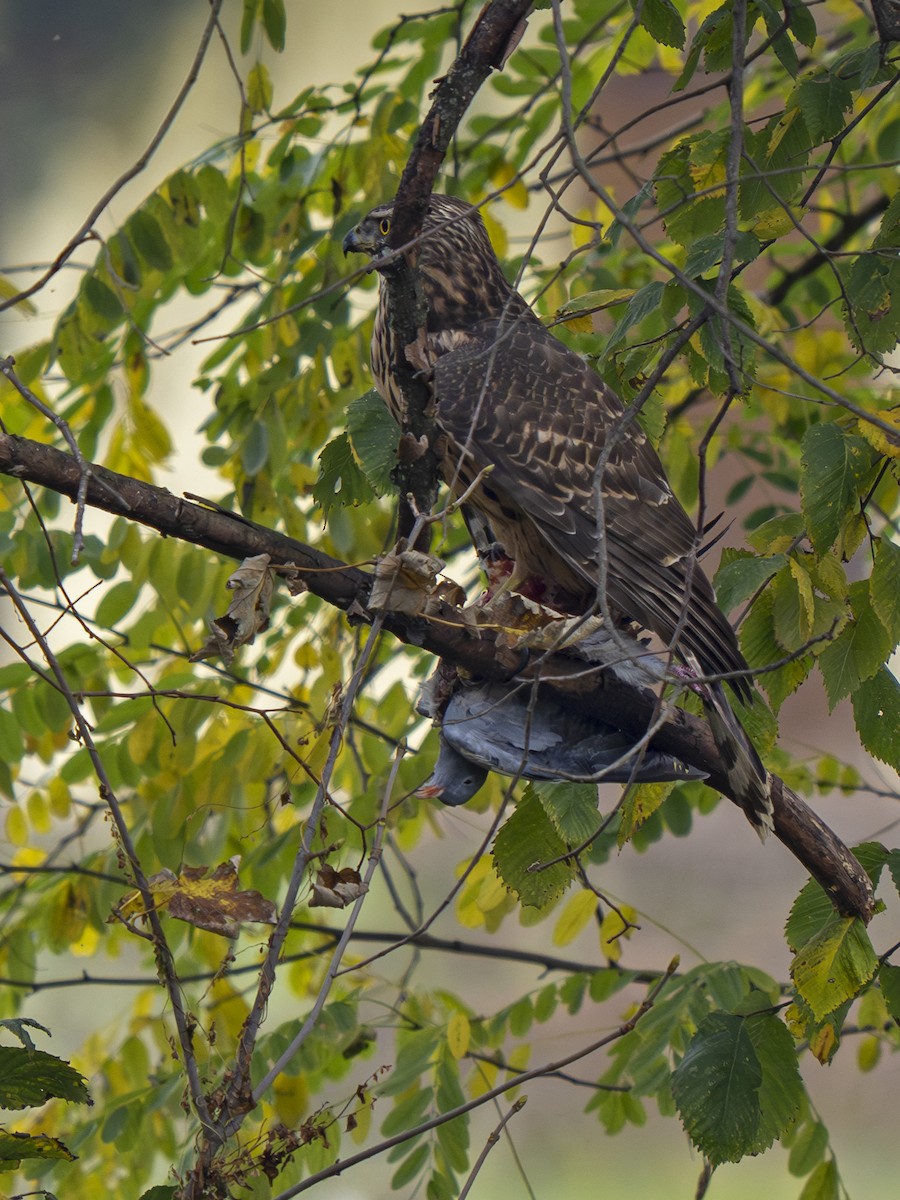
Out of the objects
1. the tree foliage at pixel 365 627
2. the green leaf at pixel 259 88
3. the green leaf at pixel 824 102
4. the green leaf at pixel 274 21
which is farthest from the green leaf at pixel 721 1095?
the green leaf at pixel 259 88

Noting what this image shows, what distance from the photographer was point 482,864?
9.18 feet

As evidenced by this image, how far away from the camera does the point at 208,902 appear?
1.60 m

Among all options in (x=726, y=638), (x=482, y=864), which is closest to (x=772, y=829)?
(x=726, y=638)

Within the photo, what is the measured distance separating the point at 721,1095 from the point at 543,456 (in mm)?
1239

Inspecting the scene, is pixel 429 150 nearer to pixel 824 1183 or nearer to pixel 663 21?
pixel 663 21

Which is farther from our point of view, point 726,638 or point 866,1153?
point 866,1153

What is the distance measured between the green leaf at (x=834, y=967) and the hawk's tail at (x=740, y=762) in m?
0.16

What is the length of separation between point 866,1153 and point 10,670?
21.2ft

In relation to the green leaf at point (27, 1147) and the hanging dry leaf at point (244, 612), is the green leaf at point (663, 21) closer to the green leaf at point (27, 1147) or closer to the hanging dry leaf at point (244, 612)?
the hanging dry leaf at point (244, 612)

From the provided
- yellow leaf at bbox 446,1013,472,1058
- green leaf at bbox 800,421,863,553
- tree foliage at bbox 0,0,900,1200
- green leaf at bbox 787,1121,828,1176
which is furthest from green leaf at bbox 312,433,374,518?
green leaf at bbox 787,1121,828,1176

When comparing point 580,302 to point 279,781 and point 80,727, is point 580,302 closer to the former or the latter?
point 80,727

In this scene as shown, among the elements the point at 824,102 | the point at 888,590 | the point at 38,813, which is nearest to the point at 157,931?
the point at 888,590

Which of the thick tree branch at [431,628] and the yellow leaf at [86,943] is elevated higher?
the yellow leaf at [86,943]

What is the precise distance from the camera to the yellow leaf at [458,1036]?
2605 millimetres
